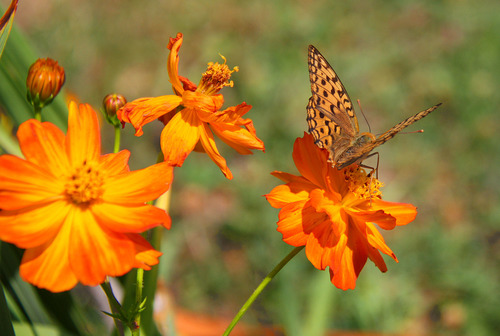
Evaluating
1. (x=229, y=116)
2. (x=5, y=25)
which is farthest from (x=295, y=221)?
(x=5, y=25)

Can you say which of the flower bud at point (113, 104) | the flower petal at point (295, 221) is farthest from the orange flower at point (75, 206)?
the flower petal at point (295, 221)

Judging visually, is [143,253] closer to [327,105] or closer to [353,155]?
[353,155]

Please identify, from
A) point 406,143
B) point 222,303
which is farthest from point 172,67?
point 406,143

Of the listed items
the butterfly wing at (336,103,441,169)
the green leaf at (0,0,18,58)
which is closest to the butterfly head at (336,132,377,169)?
the butterfly wing at (336,103,441,169)

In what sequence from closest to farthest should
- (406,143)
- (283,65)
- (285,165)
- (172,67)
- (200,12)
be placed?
(172,67) → (285,165) → (406,143) → (283,65) → (200,12)

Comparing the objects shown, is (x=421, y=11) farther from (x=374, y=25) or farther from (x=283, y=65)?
(x=283, y=65)

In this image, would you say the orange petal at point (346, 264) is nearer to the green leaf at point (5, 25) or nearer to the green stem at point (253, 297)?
the green stem at point (253, 297)
